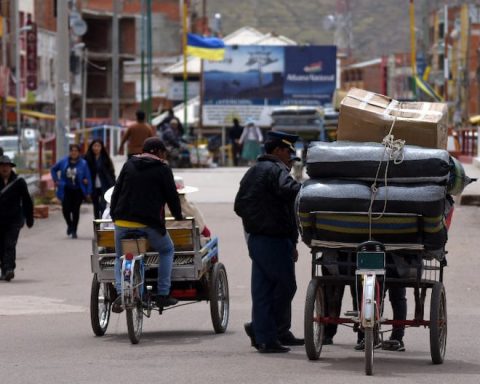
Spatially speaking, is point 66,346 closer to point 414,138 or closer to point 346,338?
point 346,338

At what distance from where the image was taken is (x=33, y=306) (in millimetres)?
16547

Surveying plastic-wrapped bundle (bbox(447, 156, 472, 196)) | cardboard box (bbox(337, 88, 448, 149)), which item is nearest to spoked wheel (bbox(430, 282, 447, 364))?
plastic-wrapped bundle (bbox(447, 156, 472, 196))

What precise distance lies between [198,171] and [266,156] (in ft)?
106

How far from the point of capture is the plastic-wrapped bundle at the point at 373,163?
1092 cm

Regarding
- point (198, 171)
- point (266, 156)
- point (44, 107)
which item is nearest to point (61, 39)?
point (198, 171)

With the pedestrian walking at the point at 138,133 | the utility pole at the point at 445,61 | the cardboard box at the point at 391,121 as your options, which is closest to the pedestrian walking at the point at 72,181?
the pedestrian walking at the point at 138,133

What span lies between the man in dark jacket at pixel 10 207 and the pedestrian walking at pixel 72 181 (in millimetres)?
5703

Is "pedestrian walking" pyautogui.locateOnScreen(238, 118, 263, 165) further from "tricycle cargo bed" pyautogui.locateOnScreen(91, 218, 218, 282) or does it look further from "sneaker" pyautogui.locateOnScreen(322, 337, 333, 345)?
"sneaker" pyautogui.locateOnScreen(322, 337, 333, 345)

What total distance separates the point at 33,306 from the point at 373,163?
648 cm

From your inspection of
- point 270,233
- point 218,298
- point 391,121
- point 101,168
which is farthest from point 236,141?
point 391,121

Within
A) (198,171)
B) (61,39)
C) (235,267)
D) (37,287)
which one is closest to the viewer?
(37,287)

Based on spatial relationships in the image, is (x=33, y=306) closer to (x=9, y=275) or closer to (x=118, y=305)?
(x=9, y=275)

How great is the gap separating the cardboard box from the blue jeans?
87.8 inches

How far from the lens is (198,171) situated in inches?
1759
